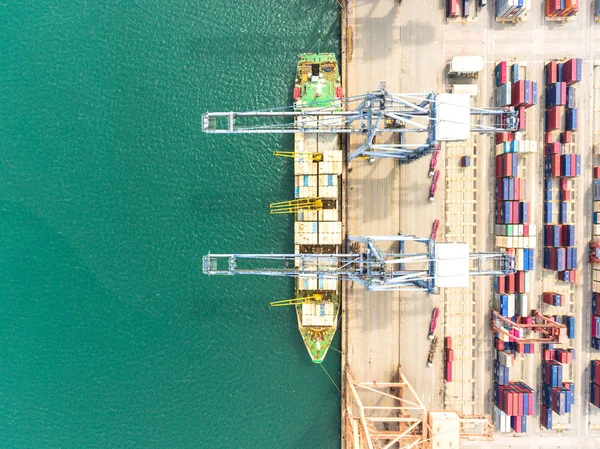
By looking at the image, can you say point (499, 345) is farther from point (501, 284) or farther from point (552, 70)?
point (552, 70)

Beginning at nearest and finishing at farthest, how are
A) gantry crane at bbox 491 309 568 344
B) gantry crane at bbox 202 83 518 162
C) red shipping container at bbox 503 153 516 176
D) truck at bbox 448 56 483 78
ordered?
gantry crane at bbox 202 83 518 162
gantry crane at bbox 491 309 568 344
truck at bbox 448 56 483 78
red shipping container at bbox 503 153 516 176

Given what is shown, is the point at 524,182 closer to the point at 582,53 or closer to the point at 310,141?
the point at 582,53

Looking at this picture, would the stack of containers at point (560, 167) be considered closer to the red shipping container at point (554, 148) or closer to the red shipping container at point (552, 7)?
the red shipping container at point (554, 148)

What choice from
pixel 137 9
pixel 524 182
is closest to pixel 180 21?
pixel 137 9

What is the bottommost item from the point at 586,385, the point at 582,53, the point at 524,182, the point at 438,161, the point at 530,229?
the point at 586,385

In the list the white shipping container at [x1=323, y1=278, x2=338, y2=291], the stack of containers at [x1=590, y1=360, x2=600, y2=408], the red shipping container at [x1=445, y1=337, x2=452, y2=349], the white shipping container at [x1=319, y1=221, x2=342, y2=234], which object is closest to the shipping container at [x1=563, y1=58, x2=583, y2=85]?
the white shipping container at [x1=319, y1=221, x2=342, y2=234]

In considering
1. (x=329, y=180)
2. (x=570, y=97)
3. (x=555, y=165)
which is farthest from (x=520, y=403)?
(x=570, y=97)

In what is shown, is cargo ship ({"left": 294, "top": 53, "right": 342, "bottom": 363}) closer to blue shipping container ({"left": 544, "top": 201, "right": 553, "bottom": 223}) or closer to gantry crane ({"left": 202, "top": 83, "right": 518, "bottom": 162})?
gantry crane ({"left": 202, "top": 83, "right": 518, "bottom": 162})
